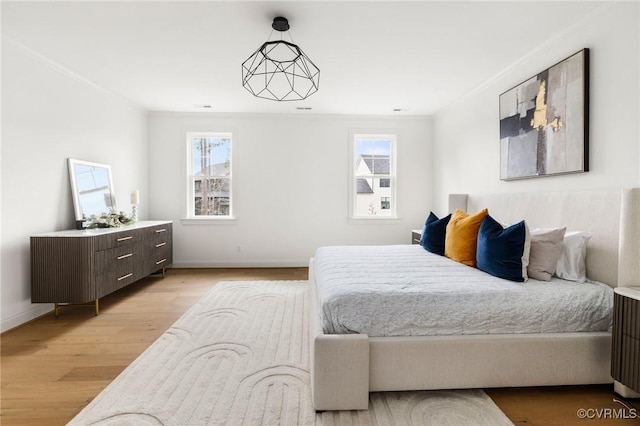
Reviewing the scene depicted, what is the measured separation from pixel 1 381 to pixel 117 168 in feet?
9.97

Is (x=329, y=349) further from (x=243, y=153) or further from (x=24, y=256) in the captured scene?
(x=243, y=153)

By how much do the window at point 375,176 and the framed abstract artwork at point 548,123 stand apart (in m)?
2.24

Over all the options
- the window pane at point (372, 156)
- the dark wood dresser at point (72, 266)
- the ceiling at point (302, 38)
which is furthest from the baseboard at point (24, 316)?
the window pane at point (372, 156)

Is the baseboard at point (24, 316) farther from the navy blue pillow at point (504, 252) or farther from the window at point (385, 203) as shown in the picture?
the window at point (385, 203)

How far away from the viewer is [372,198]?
5.66 m

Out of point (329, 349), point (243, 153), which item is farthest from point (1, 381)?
point (243, 153)

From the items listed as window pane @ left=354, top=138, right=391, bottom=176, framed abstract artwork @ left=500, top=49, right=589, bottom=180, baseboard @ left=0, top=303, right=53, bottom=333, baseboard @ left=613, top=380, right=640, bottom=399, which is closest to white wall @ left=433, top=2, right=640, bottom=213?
framed abstract artwork @ left=500, top=49, right=589, bottom=180

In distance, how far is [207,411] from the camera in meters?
1.76

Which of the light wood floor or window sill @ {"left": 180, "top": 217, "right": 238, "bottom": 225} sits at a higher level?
window sill @ {"left": 180, "top": 217, "right": 238, "bottom": 225}

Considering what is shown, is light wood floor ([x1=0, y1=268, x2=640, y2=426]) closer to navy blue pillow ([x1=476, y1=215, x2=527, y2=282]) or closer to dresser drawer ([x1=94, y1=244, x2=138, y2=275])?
dresser drawer ([x1=94, y1=244, x2=138, y2=275])

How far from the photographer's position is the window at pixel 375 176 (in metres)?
5.62

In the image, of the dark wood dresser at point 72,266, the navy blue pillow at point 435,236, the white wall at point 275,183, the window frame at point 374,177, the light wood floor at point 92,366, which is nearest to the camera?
the light wood floor at point 92,366

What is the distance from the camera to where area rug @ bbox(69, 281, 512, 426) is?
5.62 ft

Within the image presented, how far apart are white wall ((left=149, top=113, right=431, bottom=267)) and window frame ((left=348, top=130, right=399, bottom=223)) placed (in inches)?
2.9
